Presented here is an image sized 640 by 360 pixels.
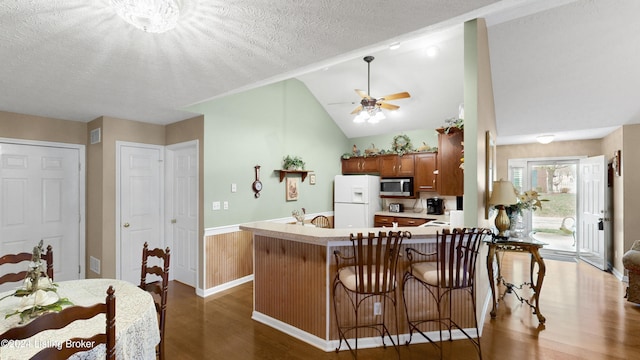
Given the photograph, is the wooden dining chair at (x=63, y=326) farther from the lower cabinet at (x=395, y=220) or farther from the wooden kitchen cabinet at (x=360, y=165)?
the wooden kitchen cabinet at (x=360, y=165)

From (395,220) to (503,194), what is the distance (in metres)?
2.55

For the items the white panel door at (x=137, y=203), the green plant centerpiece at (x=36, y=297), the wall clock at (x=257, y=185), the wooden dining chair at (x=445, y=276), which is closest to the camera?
the green plant centerpiece at (x=36, y=297)

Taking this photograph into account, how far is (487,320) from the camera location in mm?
3082

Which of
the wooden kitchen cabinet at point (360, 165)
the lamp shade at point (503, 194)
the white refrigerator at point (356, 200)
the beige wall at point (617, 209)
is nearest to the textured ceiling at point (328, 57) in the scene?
the beige wall at point (617, 209)

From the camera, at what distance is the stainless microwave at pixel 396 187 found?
566 cm

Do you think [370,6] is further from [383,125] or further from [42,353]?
[383,125]

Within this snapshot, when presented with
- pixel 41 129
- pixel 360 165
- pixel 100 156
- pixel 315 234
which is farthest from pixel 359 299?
pixel 41 129

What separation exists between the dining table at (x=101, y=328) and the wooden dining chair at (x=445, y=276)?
6.48 ft

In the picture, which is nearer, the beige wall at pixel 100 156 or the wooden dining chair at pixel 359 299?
the wooden dining chair at pixel 359 299

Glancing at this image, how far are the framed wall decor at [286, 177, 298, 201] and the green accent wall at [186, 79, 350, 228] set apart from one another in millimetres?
98

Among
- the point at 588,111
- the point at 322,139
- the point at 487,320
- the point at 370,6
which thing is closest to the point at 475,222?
the point at 487,320

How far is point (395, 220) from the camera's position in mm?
5531

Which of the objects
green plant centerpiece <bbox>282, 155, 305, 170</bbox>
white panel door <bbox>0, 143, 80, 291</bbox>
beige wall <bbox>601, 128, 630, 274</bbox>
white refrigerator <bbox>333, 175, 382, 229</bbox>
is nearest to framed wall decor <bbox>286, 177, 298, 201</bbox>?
green plant centerpiece <bbox>282, 155, 305, 170</bbox>

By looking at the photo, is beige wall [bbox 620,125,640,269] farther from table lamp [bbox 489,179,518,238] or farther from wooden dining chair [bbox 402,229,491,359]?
wooden dining chair [bbox 402,229,491,359]
